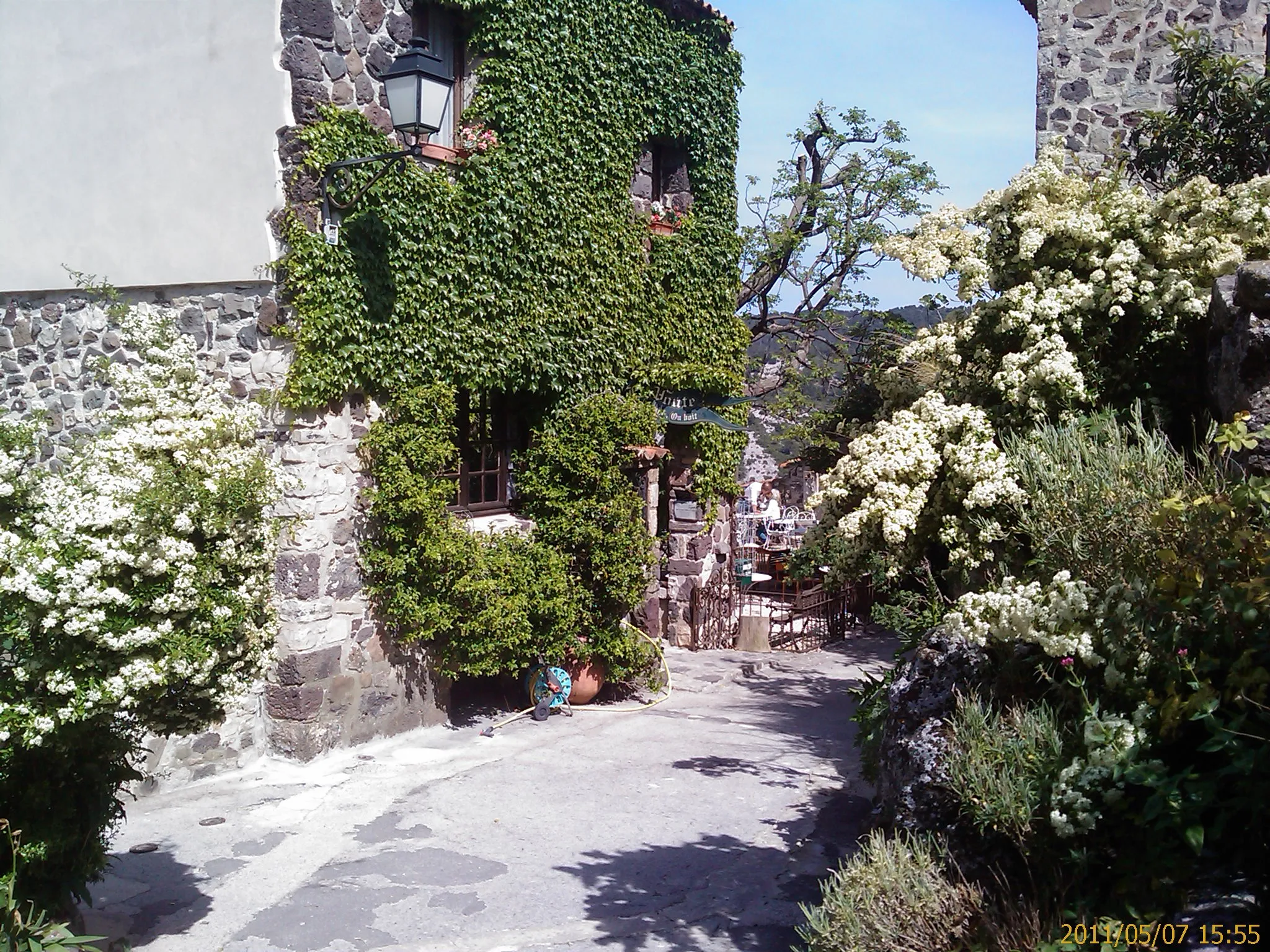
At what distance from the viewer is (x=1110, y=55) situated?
32.9 ft

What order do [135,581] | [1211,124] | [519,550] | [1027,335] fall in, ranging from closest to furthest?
[135,581] → [1027,335] → [1211,124] → [519,550]

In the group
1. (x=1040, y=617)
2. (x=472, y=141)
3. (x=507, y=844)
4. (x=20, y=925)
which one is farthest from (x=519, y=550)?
(x=1040, y=617)

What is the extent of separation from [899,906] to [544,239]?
279 inches

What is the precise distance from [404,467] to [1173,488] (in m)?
5.68

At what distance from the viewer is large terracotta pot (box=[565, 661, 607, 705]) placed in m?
10.0

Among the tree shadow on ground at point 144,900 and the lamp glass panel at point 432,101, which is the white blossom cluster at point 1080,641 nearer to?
the tree shadow on ground at point 144,900

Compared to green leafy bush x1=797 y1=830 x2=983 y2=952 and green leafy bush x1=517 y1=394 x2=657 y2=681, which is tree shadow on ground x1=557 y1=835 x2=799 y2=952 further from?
green leafy bush x1=517 y1=394 x2=657 y2=681

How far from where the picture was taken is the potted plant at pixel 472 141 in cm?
895

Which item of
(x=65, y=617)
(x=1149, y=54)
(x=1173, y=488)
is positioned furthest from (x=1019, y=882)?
(x=1149, y=54)

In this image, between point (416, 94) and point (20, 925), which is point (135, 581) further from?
point (416, 94)

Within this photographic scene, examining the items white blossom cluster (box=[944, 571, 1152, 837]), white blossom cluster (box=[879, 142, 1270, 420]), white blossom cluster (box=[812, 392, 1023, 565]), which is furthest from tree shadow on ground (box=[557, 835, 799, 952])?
white blossom cluster (box=[879, 142, 1270, 420])

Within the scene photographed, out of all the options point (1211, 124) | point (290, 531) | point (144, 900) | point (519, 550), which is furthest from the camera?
point (519, 550)

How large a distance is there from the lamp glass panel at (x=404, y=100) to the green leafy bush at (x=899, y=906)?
5435 mm

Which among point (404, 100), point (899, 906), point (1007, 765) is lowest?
point (899, 906)
